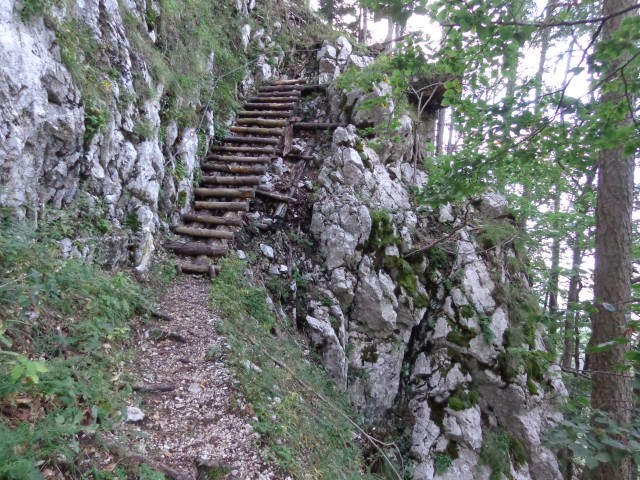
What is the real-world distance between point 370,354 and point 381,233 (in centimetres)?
244

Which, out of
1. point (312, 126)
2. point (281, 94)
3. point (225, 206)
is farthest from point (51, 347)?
point (281, 94)

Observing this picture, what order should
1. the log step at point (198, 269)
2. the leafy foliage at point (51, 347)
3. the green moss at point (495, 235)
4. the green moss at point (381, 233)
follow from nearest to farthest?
the leafy foliage at point (51, 347) → the log step at point (198, 269) → the green moss at point (381, 233) → the green moss at point (495, 235)

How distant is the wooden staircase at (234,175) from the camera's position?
5.70m

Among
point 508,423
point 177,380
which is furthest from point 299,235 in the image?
point 508,423

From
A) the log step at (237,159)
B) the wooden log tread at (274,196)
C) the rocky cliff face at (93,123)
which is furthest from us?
the log step at (237,159)

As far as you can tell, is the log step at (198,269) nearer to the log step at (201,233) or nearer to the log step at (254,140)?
the log step at (201,233)

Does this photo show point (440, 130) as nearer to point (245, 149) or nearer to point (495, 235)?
point (495, 235)

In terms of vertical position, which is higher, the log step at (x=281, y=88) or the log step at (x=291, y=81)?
the log step at (x=291, y=81)

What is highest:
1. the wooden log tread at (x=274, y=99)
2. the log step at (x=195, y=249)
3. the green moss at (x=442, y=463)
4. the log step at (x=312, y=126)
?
the wooden log tread at (x=274, y=99)

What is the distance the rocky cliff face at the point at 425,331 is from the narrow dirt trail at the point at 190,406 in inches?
107

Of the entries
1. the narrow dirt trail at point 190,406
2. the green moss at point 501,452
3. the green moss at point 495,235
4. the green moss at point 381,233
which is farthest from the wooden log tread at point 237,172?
the green moss at point 501,452

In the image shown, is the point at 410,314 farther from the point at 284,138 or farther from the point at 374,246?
the point at 284,138

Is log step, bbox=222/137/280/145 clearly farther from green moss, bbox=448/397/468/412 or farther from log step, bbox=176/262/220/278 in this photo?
green moss, bbox=448/397/468/412

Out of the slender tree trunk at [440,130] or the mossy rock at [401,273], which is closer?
the mossy rock at [401,273]
